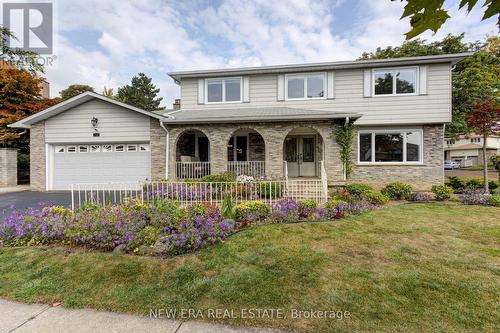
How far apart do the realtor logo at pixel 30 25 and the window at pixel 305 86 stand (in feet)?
32.9

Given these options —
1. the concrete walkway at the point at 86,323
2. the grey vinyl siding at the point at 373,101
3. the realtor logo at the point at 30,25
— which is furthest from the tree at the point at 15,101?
the concrete walkway at the point at 86,323

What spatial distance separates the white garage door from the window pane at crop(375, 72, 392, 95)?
11375 mm

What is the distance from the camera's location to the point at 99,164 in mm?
11859

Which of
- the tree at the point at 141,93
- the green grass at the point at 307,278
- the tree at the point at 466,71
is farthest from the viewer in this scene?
the tree at the point at 141,93

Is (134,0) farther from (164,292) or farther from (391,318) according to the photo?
(391,318)

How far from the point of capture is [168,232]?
4902 mm

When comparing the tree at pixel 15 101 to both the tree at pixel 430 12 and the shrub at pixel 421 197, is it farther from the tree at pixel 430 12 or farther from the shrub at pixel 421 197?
the shrub at pixel 421 197

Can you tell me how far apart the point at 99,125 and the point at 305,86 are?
10.2 metres

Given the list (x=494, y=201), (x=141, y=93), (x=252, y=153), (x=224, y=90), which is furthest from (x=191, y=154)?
(x=141, y=93)

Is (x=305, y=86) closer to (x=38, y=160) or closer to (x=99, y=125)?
(x=99, y=125)

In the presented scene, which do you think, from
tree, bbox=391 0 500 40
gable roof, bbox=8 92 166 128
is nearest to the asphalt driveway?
gable roof, bbox=8 92 166 128

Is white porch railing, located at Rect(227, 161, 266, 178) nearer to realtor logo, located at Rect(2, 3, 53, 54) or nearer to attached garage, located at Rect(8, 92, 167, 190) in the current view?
attached garage, located at Rect(8, 92, 167, 190)

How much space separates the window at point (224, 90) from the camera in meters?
12.7

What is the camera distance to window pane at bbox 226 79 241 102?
1267 cm
